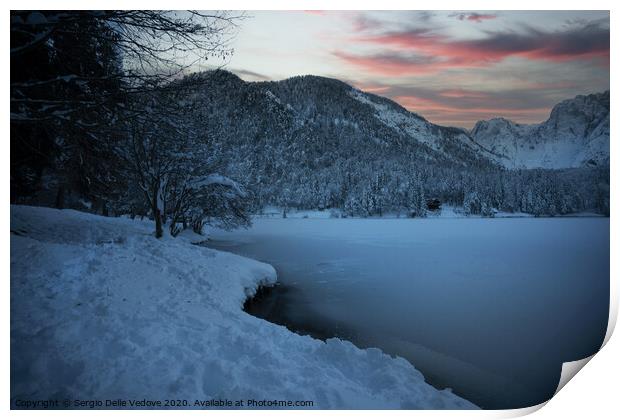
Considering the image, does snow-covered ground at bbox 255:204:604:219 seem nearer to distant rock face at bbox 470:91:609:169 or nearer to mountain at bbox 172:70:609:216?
mountain at bbox 172:70:609:216

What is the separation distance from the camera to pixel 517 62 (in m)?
4.70

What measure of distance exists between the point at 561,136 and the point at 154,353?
20.4ft

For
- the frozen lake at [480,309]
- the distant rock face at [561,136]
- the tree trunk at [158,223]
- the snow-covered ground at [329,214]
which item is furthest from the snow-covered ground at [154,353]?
the snow-covered ground at [329,214]

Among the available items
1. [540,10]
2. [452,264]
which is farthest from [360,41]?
[452,264]

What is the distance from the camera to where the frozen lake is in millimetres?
4281

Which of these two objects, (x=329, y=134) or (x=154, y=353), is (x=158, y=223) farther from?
(x=329, y=134)

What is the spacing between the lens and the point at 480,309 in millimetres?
7016

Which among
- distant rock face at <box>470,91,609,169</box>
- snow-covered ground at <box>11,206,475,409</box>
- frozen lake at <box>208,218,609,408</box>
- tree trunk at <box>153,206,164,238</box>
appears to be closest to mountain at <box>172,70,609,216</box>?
distant rock face at <box>470,91,609,169</box>

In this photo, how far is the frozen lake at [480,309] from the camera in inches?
169

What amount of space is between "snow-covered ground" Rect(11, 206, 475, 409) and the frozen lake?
1453 millimetres

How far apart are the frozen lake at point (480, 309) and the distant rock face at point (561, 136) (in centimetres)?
99

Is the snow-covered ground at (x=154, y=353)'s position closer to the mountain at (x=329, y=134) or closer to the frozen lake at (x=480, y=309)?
the frozen lake at (x=480, y=309)

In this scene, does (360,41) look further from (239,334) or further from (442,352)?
(442,352)

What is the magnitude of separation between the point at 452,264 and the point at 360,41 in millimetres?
9826
